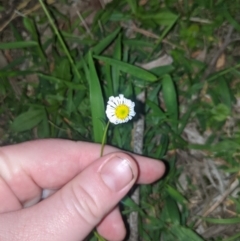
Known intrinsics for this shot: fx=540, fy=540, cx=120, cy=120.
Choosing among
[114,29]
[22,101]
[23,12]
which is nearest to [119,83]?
[114,29]

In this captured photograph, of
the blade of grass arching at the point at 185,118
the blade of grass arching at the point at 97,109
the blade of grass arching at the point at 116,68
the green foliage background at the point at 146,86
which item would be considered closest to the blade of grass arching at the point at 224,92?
the green foliage background at the point at 146,86

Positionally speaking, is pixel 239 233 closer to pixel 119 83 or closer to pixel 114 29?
pixel 119 83

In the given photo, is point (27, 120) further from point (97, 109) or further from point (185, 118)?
point (185, 118)

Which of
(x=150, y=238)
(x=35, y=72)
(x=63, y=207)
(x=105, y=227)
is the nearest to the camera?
(x=63, y=207)

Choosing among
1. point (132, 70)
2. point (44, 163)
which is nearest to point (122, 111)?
point (44, 163)

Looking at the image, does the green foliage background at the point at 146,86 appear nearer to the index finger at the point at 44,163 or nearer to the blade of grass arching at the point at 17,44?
the blade of grass arching at the point at 17,44
